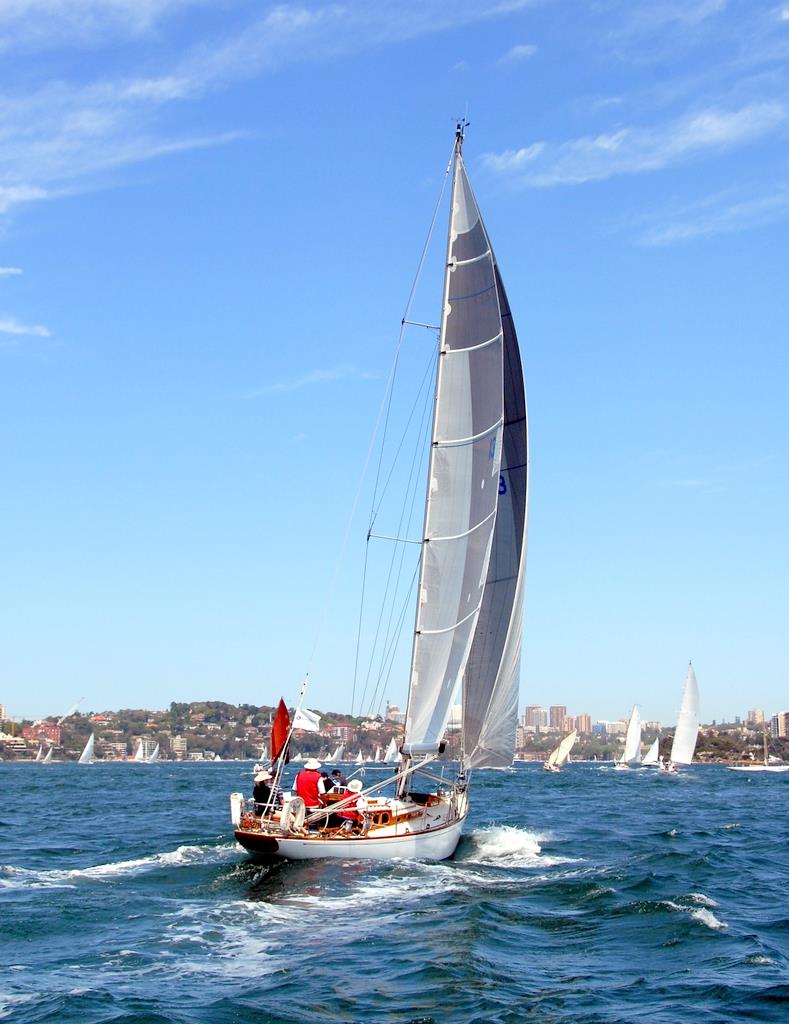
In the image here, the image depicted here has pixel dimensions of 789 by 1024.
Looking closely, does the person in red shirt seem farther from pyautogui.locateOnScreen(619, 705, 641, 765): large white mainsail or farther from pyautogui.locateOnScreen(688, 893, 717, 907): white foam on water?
pyautogui.locateOnScreen(619, 705, 641, 765): large white mainsail

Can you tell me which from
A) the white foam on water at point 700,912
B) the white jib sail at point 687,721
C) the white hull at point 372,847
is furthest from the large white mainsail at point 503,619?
the white jib sail at point 687,721

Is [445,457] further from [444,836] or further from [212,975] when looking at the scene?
[212,975]

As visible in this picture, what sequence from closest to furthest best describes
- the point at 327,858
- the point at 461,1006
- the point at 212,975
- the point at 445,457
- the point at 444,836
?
the point at 461,1006
the point at 212,975
the point at 327,858
the point at 444,836
the point at 445,457

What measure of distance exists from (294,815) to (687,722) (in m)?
90.3

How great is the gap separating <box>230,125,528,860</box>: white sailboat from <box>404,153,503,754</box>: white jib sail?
24 millimetres

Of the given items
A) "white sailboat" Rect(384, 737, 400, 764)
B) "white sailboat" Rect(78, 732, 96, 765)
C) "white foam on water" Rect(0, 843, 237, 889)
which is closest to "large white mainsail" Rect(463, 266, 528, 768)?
"white foam on water" Rect(0, 843, 237, 889)

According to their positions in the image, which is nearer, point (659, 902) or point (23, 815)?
point (659, 902)

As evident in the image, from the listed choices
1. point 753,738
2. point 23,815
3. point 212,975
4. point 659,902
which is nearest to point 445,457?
point 659,902

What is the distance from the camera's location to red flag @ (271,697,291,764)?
2547 cm

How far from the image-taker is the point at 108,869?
2516 centimetres

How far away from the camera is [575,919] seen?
20.0 m

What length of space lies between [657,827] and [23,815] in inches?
955

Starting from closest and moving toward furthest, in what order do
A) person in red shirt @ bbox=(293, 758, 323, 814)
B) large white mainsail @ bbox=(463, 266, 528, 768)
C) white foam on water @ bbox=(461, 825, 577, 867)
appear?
person in red shirt @ bbox=(293, 758, 323, 814), white foam on water @ bbox=(461, 825, 577, 867), large white mainsail @ bbox=(463, 266, 528, 768)

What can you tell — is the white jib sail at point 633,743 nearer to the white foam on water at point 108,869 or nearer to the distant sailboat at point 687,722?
the distant sailboat at point 687,722
